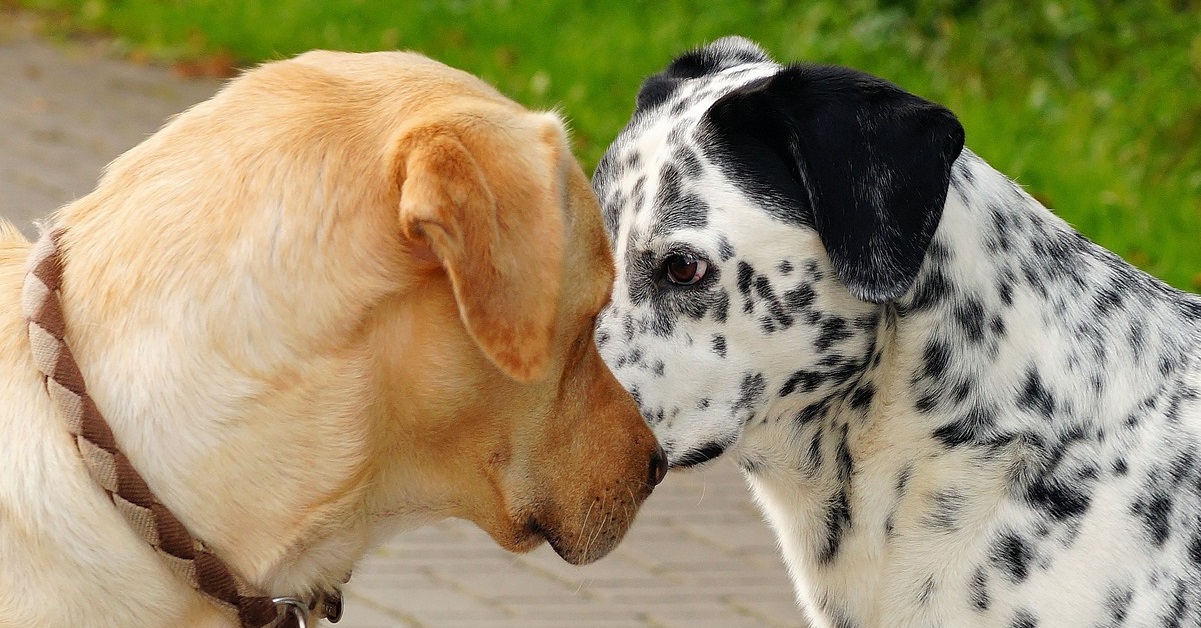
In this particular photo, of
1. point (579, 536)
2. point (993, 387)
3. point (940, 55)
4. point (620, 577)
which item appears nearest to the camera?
point (579, 536)

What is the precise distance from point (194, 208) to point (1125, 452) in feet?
6.36

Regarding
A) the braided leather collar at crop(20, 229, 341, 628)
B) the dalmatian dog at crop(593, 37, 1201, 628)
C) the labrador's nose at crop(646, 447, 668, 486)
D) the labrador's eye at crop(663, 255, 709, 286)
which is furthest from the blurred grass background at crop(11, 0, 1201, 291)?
the braided leather collar at crop(20, 229, 341, 628)

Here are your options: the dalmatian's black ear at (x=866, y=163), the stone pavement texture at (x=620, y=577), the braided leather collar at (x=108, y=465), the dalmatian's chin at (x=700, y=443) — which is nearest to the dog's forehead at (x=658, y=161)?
the dalmatian's black ear at (x=866, y=163)

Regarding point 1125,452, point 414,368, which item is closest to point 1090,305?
point 1125,452

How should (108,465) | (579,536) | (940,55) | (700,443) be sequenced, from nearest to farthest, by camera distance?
(108,465) → (579,536) → (700,443) → (940,55)

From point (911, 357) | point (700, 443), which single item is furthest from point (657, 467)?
point (911, 357)

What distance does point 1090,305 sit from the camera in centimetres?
322

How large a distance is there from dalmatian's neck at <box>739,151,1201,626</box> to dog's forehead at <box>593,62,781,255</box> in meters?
0.52

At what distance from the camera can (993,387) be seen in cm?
316

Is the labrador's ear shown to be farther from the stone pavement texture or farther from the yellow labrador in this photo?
the stone pavement texture

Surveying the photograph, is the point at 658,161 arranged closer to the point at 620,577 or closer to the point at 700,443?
the point at 700,443

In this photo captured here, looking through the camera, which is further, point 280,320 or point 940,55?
point 940,55

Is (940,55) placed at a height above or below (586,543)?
below

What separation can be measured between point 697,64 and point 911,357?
1019 millimetres
